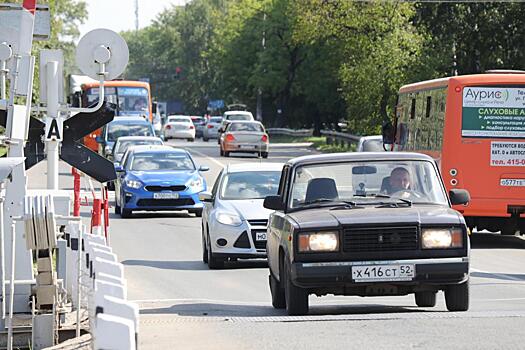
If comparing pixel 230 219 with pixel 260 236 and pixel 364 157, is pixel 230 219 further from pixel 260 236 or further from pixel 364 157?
pixel 364 157

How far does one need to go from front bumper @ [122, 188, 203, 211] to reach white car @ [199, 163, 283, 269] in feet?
25.5

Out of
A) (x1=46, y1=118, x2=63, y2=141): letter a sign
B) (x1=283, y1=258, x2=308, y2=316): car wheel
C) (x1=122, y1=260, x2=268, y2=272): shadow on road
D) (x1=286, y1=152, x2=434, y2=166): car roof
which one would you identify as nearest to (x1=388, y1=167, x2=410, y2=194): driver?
(x1=286, y1=152, x2=434, y2=166): car roof

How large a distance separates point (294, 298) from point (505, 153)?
11503 mm

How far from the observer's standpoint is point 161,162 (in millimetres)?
30062

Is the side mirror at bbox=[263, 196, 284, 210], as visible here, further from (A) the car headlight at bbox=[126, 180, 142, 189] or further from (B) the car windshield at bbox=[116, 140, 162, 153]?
(B) the car windshield at bbox=[116, 140, 162, 153]

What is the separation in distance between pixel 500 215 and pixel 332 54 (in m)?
57.4

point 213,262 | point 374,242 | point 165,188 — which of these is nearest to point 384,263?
point 374,242

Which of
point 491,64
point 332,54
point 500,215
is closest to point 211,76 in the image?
point 332,54

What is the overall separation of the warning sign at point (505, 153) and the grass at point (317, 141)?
1504 inches

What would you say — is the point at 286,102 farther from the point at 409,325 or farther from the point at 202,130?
the point at 409,325

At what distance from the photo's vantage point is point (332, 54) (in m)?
80.4

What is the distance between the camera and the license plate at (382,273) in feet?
41.4

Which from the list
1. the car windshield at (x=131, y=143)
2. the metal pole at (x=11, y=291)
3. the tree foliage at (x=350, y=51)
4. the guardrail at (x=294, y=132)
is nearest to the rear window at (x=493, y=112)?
the metal pole at (x=11, y=291)

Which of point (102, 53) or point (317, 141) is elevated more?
point (102, 53)
